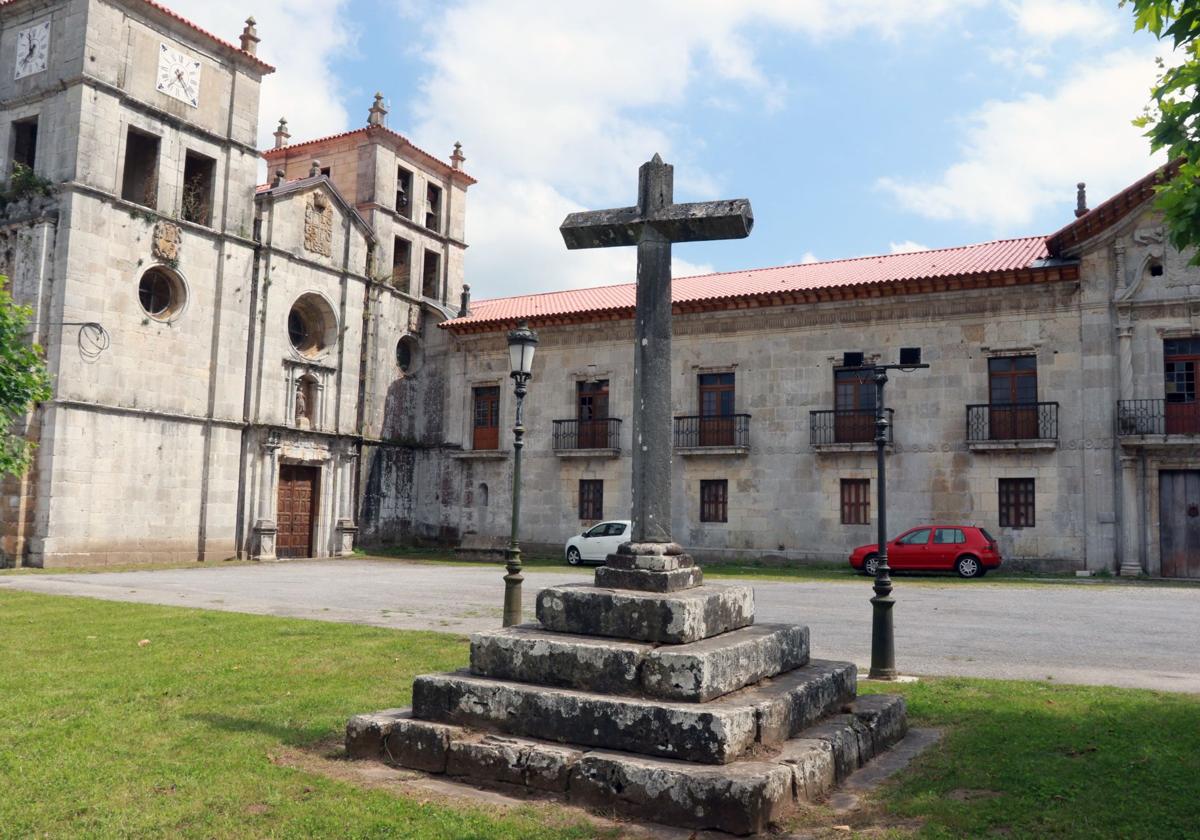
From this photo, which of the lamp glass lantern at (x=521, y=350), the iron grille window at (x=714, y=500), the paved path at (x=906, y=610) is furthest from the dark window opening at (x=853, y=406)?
the lamp glass lantern at (x=521, y=350)

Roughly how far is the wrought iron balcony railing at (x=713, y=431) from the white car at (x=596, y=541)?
123 inches

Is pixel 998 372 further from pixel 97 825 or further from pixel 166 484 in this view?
pixel 97 825

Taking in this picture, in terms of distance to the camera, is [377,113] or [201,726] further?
[377,113]

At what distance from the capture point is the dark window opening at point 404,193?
3178 cm

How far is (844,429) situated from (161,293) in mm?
17537

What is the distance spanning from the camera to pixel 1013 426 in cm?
2267

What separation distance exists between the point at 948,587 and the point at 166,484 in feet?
57.9

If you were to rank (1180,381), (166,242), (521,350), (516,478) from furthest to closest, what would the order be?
(166,242)
(1180,381)
(516,478)
(521,350)

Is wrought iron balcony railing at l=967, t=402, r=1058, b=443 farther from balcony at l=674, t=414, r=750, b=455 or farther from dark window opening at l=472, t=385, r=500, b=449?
dark window opening at l=472, t=385, r=500, b=449

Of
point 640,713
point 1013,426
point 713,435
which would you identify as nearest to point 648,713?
point 640,713

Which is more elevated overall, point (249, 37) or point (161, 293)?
point (249, 37)

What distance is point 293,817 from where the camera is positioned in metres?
4.38

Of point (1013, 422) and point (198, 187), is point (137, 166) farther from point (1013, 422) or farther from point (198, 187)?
point (1013, 422)

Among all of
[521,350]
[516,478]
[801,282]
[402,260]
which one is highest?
[402,260]
